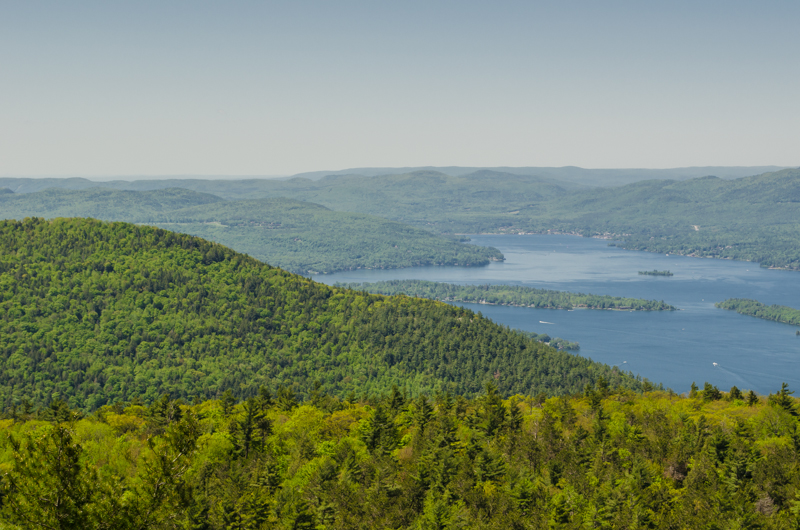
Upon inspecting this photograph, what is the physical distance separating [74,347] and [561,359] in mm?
110027

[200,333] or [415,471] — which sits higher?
[415,471]

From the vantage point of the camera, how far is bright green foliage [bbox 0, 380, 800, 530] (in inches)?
1019

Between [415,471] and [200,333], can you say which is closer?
[415,471]

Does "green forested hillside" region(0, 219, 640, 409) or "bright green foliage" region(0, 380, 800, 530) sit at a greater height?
"bright green foliage" region(0, 380, 800, 530)

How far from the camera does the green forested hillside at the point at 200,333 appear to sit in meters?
138

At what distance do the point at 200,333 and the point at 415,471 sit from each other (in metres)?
114

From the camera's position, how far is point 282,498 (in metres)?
49.0

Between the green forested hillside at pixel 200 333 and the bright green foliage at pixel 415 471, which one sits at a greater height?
the bright green foliage at pixel 415 471

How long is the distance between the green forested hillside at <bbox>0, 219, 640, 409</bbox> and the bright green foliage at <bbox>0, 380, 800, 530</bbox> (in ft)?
212

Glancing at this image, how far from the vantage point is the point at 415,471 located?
55406mm

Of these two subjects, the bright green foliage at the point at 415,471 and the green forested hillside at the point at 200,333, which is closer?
the bright green foliage at the point at 415,471

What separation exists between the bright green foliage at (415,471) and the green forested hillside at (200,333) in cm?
6456

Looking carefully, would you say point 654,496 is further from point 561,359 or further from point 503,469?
point 561,359

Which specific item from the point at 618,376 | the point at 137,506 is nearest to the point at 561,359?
the point at 618,376
